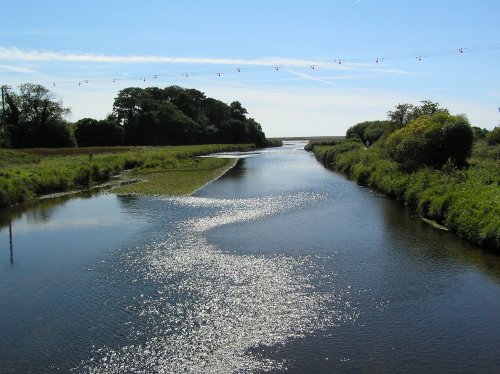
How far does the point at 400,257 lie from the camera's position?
19.2 meters

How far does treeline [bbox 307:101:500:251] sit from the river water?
3.59 feet

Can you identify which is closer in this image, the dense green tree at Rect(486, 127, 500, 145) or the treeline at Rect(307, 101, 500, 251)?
the treeline at Rect(307, 101, 500, 251)

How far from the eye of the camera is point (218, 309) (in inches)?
541

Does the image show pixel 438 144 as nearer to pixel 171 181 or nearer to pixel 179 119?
pixel 171 181

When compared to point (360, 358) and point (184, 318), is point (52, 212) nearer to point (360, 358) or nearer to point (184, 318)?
point (184, 318)

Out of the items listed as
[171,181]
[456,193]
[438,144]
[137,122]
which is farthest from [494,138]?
[137,122]

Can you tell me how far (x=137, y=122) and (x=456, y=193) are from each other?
328ft

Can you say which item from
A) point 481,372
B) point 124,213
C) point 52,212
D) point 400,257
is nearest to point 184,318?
point 481,372

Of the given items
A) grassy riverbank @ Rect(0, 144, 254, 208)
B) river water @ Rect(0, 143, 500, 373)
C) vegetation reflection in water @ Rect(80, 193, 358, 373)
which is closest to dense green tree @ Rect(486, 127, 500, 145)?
river water @ Rect(0, 143, 500, 373)

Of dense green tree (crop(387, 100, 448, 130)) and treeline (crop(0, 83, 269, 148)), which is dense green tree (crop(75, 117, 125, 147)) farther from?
dense green tree (crop(387, 100, 448, 130))

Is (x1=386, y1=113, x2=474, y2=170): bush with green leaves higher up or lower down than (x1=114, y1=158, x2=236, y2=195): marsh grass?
higher up

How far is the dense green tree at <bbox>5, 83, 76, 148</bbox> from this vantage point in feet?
287

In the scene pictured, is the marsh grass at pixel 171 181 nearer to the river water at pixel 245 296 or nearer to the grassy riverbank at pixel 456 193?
the river water at pixel 245 296

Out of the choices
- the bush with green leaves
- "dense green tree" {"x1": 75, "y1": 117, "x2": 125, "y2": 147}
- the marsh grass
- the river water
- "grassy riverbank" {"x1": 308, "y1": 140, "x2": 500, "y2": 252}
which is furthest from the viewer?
"dense green tree" {"x1": 75, "y1": 117, "x2": 125, "y2": 147}
